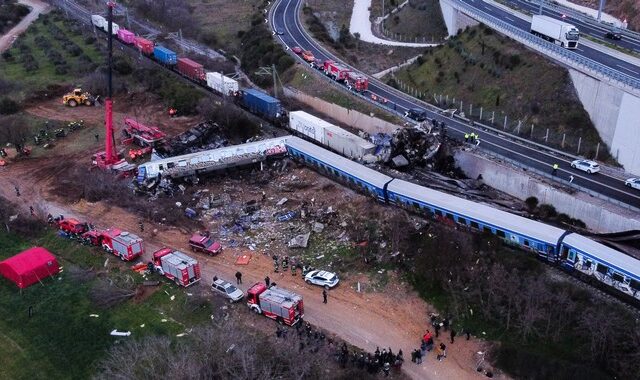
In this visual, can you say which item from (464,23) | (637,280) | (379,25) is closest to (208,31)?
(379,25)

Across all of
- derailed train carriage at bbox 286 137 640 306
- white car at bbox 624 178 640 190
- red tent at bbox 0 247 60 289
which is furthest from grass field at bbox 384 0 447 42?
red tent at bbox 0 247 60 289

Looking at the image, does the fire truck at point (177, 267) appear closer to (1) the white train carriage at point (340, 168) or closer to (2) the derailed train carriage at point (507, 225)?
(1) the white train carriage at point (340, 168)

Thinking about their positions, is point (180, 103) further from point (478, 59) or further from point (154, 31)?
point (154, 31)

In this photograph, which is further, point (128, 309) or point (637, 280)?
point (128, 309)

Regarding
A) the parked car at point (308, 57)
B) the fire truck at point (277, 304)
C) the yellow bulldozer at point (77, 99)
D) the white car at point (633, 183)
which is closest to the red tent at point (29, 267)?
the fire truck at point (277, 304)

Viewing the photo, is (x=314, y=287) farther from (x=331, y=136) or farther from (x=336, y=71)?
(x=336, y=71)

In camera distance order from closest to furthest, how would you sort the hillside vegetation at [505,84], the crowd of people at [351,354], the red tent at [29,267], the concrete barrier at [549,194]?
the crowd of people at [351,354]
the concrete barrier at [549,194]
the red tent at [29,267]
the hillside vegetation at [505,84]

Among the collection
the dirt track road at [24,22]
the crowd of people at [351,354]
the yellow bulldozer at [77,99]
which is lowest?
the crowd of people at [351,354]

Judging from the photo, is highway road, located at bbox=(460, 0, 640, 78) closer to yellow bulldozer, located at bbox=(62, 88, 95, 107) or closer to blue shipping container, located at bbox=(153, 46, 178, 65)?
blue shipping container, located at bbox=(153, 46, 178, 65)

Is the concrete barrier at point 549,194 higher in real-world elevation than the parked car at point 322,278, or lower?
higher
